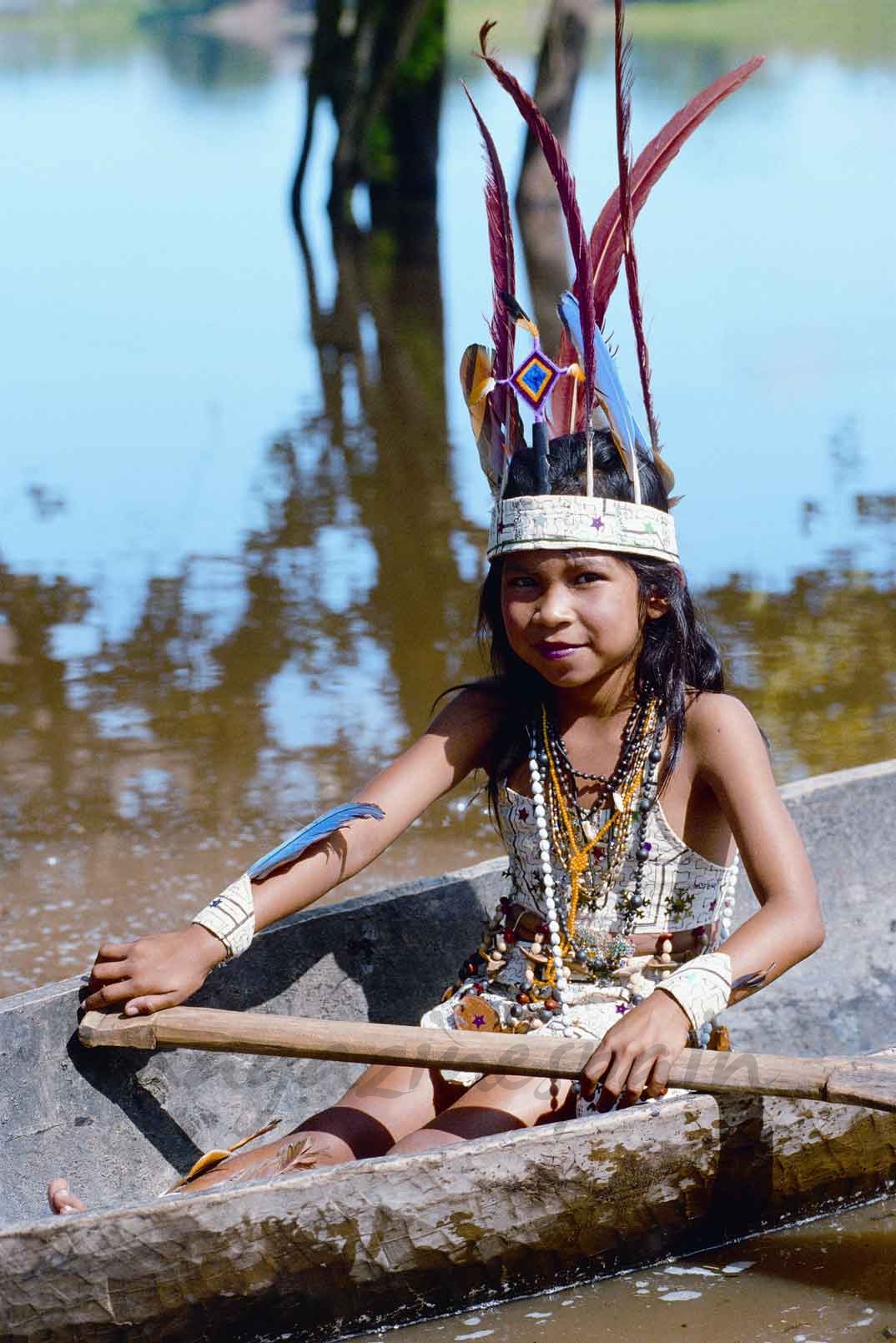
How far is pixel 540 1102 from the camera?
9.73ft

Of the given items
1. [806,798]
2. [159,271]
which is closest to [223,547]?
[806,798]

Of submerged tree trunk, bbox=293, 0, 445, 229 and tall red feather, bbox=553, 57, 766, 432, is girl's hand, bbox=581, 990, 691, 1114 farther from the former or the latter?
submerged tree trunk, bbox=293, 0, 445, 229

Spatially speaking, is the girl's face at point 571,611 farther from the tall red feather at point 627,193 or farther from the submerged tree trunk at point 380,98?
the submerged tree trunk at point 380,98

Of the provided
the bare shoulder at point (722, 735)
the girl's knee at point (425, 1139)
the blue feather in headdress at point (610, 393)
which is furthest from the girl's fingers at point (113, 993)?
the blue feather in headdress at point (610, 393)

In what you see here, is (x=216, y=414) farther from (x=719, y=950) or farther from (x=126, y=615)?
(x=719, y=950)

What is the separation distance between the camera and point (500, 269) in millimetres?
3170

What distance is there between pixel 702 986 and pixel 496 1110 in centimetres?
40

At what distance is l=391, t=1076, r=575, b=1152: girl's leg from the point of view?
9.45ft

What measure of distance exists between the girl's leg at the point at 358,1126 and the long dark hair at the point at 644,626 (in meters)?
0.56

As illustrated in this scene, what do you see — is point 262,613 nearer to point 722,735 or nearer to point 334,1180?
point 722,735

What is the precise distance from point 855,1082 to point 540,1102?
551 mm

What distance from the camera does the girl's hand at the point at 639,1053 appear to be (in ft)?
8.88

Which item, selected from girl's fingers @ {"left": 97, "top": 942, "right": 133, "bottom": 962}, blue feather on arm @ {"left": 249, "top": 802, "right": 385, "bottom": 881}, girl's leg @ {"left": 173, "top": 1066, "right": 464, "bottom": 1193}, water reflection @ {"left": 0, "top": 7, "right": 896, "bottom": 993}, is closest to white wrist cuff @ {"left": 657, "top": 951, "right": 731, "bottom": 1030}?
girl's leg @ {"left": 173, "top": 1066, "right": 464, "bottom": 1193}

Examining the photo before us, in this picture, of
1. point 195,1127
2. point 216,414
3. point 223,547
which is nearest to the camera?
point 195,1127
